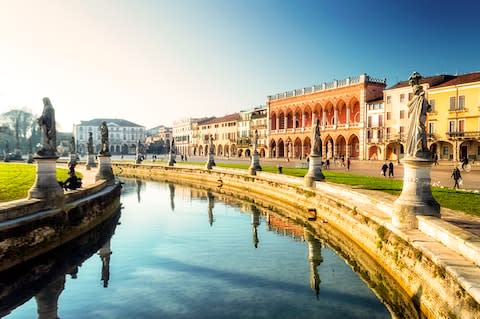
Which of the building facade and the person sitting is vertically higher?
the building facade

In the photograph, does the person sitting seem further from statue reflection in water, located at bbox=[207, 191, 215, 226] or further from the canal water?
statue reflection in water, located at bbox=[207, 191, 215, 226]

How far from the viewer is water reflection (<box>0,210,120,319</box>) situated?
9.85 metres

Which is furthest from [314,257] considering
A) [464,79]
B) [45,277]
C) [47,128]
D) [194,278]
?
[464,79]

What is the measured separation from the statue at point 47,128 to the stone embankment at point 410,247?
12.6 metres

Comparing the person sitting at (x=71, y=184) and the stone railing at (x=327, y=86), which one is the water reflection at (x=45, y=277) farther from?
the stone railing at (x=327, y=86)

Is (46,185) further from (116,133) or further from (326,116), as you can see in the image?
(116,133)

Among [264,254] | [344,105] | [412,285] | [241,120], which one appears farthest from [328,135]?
[412,285]

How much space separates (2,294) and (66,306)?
195 cm

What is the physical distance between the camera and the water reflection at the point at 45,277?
32.3 feet

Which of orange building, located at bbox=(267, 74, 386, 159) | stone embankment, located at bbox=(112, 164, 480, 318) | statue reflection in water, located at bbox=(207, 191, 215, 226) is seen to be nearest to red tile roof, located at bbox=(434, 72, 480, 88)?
orange building, located at bbox=(267, 74, 386, 159)

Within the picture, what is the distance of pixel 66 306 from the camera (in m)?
9.77

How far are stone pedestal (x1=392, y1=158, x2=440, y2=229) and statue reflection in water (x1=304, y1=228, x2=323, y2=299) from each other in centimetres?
306

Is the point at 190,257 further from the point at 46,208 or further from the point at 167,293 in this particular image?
the point at 46,208

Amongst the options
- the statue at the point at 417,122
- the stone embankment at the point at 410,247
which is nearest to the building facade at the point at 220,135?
the stone embankment at the point at 410,247
